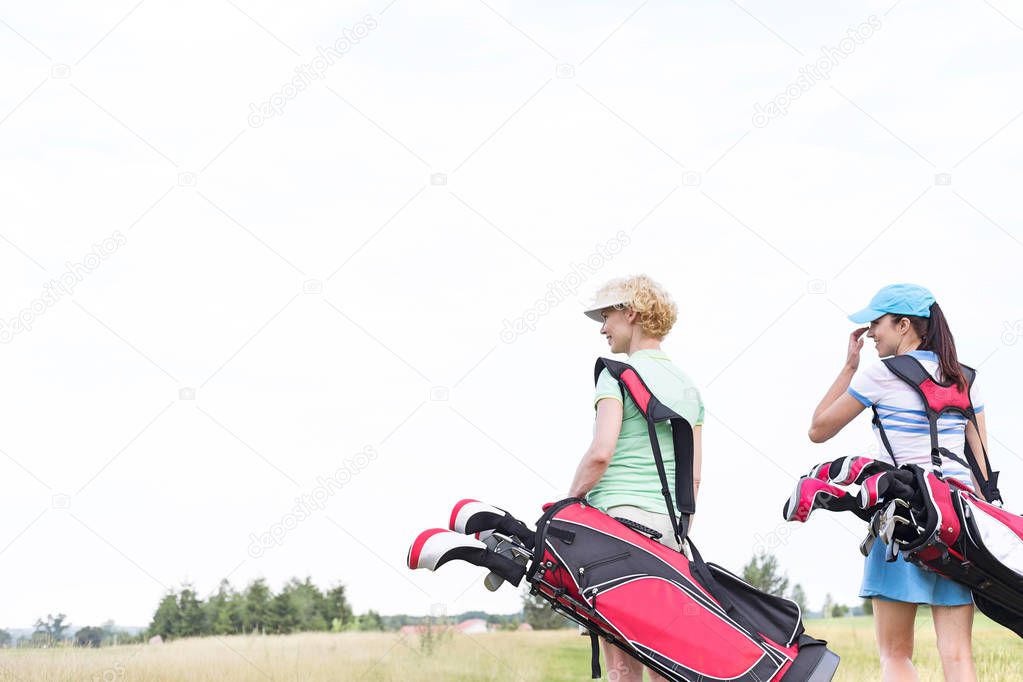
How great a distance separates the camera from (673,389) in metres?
4.98

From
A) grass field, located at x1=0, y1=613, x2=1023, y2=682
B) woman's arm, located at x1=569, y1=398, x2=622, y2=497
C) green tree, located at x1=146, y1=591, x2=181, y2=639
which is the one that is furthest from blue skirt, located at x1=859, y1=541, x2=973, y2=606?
green tree, located at x1=146, y1=591, x2=181, y2=639

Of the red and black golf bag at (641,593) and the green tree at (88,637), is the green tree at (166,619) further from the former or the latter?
the red and black golf bag at (641,593)

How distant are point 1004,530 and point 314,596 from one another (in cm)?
815

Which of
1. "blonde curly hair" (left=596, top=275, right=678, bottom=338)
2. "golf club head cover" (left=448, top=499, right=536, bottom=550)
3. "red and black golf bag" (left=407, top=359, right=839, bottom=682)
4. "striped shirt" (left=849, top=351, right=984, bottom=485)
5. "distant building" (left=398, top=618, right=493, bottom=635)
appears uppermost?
"blonde curly hair" (left=596, top=275, right=678, bottom=338)

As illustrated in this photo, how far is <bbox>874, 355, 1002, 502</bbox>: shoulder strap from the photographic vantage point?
16.6ft

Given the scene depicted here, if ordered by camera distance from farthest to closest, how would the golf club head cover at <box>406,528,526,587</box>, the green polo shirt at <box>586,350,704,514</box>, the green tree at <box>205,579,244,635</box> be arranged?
the green tree at <box>205,579,244,635</box>
the green polo shirt at <box>586,350,704,514</box>
the golf club head cover at <box>406,528,526,587</box>

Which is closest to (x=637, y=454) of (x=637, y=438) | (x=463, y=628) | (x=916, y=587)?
(x=637, y=438)

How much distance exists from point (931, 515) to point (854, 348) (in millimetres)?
1052

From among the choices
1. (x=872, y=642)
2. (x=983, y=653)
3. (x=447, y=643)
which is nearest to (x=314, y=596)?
(x=447, y=643)

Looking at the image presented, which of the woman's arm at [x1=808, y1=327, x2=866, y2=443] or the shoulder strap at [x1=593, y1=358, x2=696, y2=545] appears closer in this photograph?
the shoulder strap at [x1=593, y1=358, x2=696, y2=545]

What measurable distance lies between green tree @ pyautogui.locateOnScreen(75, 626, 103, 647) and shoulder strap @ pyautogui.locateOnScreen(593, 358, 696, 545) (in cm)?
485

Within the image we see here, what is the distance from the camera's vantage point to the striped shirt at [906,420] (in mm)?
5074

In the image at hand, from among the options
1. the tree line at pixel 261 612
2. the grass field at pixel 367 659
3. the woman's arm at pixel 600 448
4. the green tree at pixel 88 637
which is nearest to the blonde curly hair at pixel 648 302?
the woman's arm at pixel 600 448

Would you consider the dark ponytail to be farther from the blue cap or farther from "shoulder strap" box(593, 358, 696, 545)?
"shoulder strap" box(593, 358, 696, 545)
